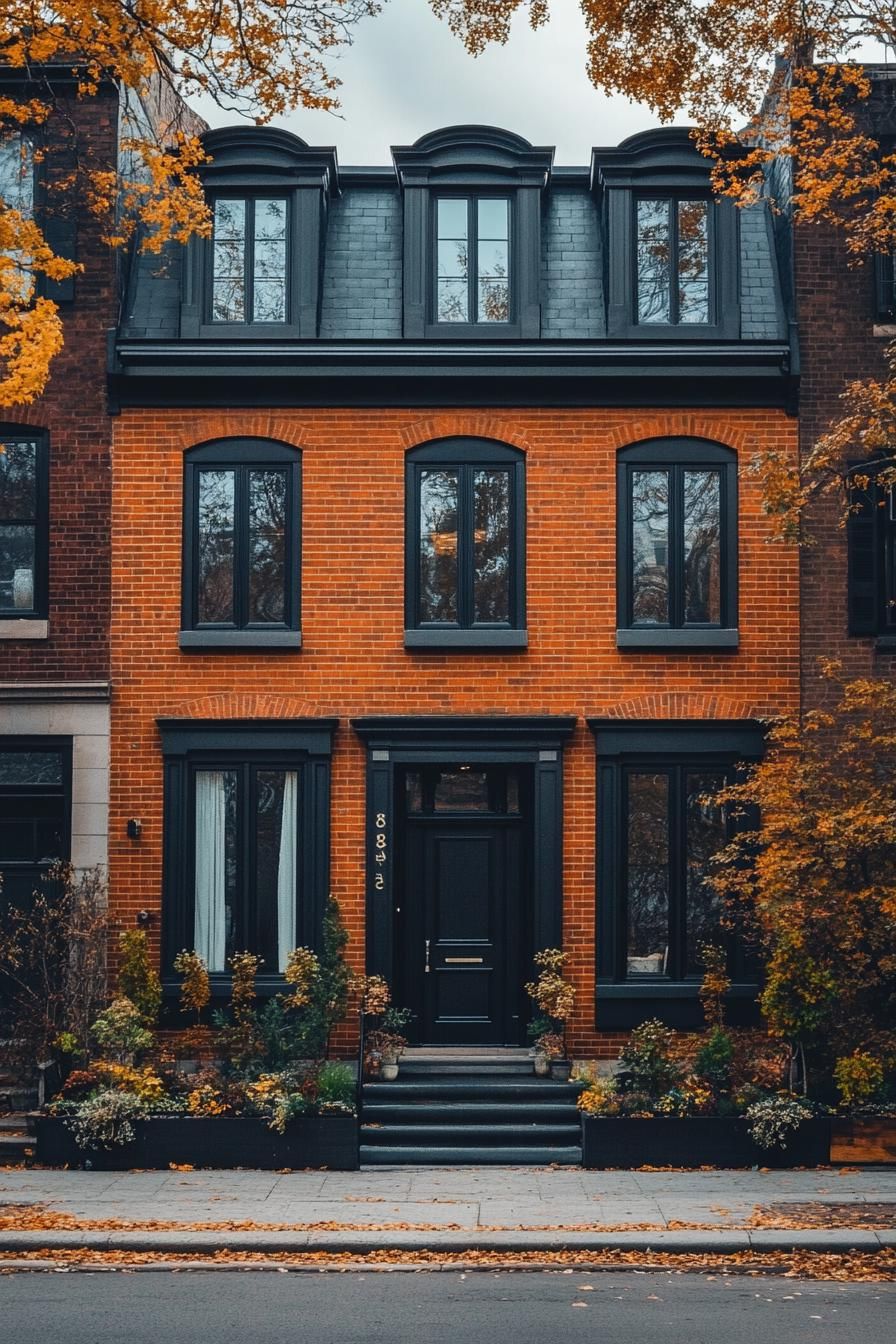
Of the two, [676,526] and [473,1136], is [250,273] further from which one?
[473,1136]

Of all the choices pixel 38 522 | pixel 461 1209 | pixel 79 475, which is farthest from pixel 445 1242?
pixel 79 475

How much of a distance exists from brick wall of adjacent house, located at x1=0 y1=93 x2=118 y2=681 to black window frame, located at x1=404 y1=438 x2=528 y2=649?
335 centimetres

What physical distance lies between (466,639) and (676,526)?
2.67 metres

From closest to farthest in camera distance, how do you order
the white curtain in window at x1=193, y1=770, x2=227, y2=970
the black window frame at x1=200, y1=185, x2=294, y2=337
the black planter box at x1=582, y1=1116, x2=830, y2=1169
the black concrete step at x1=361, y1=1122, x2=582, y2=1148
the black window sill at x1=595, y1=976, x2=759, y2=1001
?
the black planter box at x1=582, y1=1116, x2=830, y2=1169, the black concrete step at x1=361, y1=1122, x2=582, y2=1148, the black window sill at x1=595, y1=976, x2=759, y2=1001, the white curtain in window at x1=193, y1=770, x2=227, y2=970, the black window frame at x1=200, y1=185, x2=294, y2=337

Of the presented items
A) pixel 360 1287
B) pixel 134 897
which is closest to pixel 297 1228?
pixel 360 1287

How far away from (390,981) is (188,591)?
4.84m

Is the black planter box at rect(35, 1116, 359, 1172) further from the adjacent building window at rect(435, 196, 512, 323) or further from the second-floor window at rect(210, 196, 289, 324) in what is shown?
the adjacent building window at rect(435, 196, 512, 323)

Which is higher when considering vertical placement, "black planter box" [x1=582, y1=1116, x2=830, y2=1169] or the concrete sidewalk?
"black planter box" [x1=582, y1=1116, x2=830, y2=1169]

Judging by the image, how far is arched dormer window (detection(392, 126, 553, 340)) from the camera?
1739cm

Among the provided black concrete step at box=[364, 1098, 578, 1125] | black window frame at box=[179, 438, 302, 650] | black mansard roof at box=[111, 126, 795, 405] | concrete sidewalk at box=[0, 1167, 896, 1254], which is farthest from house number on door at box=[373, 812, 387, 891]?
black mansard roof at box=[111, 126, 795, 405]

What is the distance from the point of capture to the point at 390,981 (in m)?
16.8

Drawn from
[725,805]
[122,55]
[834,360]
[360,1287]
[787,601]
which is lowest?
[360,1287]

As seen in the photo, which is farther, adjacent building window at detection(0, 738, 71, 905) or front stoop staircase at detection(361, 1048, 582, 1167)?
adjacent building window at detection(0, 738, 71, 905)

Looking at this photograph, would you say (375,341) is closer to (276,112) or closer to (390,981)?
(276,112)
